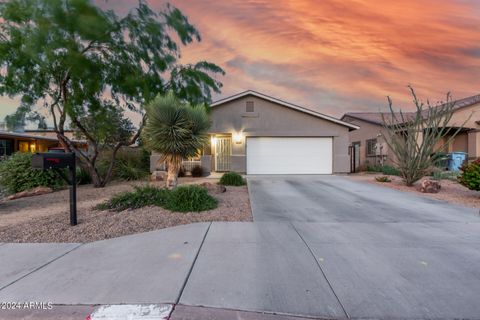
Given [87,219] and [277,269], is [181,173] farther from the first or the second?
[277,269]

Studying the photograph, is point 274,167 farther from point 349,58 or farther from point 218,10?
point 218,10

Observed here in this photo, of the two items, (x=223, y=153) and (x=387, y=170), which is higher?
(x=223, y=153)

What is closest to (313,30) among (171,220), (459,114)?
(171,220)

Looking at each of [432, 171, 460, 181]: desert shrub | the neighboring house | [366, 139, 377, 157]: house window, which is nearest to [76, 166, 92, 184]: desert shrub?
the neighboring house

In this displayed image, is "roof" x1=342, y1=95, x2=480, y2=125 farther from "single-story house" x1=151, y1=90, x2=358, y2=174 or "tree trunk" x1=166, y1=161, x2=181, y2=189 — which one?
"tree trunk" x1=166, y1=161, x2=181, y2=189

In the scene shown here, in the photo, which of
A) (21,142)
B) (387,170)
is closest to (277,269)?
(387,170)

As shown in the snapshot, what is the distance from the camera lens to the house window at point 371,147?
65.6ft

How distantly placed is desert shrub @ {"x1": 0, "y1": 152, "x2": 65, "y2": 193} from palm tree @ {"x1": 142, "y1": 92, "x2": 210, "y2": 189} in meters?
4.99

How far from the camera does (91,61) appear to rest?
10.2m

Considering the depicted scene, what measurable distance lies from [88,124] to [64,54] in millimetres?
4075

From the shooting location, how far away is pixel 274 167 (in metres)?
15.9

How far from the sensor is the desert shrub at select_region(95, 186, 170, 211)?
6.68m

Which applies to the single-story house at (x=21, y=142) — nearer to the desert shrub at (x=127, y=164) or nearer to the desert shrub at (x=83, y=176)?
the desert shrub at (x=127, y=164)

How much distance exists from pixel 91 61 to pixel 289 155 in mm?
10964
